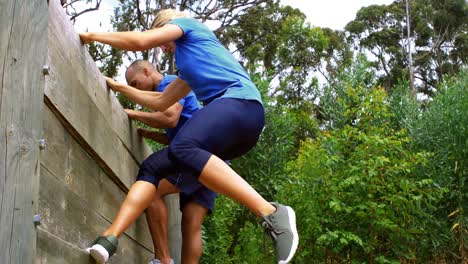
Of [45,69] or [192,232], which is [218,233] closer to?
→ [192,232]

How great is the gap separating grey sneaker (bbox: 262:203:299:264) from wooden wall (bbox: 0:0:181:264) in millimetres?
623

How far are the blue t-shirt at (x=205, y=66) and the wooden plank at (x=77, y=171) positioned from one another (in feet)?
1.76

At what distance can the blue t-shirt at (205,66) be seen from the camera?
2.74 m

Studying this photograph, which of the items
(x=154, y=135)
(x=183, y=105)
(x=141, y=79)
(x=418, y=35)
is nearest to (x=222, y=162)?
(x=183, y=105)

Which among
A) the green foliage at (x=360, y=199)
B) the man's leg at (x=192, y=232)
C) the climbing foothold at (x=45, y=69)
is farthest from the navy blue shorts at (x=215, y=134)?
the green foliage at (x=360, y=199)

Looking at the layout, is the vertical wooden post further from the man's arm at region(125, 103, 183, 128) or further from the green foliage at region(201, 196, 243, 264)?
the green foliage at region(201, 196, 243, 264)

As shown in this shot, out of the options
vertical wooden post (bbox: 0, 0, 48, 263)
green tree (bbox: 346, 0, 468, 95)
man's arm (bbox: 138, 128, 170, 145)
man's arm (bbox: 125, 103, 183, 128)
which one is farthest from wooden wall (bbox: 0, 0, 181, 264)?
green tree (bbox: 346, 0, 468, 95)

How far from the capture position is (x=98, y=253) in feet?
7.14

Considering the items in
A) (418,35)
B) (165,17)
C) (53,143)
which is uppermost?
(165,17)

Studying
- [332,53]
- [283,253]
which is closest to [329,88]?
[283,253]

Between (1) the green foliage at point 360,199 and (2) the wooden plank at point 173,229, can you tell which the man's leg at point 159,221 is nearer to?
(2) the wooden plank at point 173,229

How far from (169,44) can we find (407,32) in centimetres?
2225

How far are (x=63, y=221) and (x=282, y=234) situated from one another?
2.62ft

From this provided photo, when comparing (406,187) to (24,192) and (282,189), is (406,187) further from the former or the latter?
(24,192)
